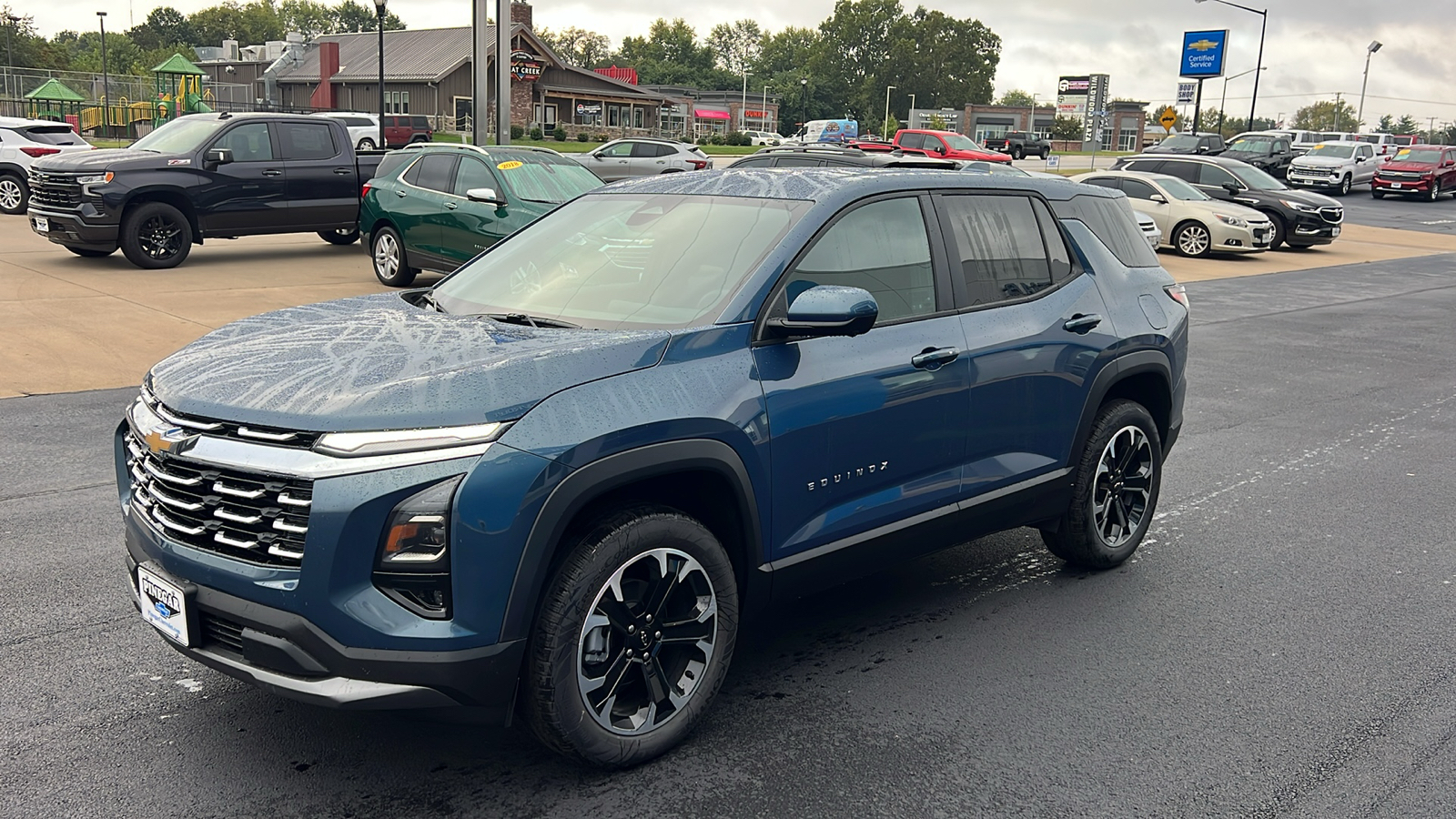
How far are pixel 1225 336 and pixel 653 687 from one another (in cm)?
1129

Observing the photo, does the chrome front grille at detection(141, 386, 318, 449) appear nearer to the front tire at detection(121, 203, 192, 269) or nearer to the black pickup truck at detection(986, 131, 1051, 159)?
the front tire at detection(121, 203, 192, 269)

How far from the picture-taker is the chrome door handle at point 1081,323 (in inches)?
191

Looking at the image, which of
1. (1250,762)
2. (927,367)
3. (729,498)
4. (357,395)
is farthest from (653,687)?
(1250,762)

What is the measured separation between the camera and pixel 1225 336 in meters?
13.1

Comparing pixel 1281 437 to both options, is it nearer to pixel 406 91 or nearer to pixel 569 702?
pixel 569 702

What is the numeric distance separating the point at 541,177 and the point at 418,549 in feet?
37.1

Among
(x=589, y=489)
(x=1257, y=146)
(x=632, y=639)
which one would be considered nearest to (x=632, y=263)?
(x=589, y=489)

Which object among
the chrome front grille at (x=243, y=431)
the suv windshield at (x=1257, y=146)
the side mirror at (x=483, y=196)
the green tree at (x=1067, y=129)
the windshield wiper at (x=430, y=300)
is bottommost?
the chrome front grille at (x=243, y=431)

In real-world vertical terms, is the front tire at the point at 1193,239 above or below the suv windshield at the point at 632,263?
below

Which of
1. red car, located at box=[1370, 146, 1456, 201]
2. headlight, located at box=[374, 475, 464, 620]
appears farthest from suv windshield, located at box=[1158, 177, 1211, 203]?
red car, located at box=[1370, 146, 1456, 201]

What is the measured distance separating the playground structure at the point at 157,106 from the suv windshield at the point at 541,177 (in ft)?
121

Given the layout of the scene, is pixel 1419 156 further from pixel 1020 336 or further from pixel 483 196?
pixel 1020 336

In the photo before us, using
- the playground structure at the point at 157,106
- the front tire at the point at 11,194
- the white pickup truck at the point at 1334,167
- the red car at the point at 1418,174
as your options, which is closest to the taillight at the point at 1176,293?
the front tire at the point at 11,194

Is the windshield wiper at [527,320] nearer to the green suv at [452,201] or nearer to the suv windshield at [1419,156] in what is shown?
the green suv at [452,201]
